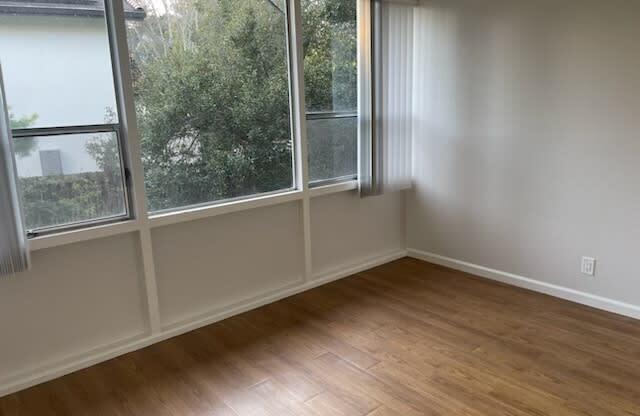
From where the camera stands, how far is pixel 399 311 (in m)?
3.30

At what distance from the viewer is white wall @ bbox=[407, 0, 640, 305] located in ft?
9.75

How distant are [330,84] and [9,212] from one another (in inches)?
89.5

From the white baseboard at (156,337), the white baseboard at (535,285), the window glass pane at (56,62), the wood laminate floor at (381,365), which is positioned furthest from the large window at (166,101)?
the white baseboard at (535,285)

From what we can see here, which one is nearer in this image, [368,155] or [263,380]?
[263,380]

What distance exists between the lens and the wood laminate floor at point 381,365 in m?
2.31

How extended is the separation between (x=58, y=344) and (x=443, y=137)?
10.1ft

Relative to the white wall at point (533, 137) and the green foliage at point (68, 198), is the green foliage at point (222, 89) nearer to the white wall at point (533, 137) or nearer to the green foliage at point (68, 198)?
the green foliage at point (68, 198)

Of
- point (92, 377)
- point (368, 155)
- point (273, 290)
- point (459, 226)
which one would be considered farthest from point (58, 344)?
point (459, 226)

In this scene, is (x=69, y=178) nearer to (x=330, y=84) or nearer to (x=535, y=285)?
(x=330, y=84)

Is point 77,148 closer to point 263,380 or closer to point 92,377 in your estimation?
point 92,377

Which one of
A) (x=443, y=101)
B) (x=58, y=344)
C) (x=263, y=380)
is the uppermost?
(x=443, y=101)

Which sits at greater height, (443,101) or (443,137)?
(443,101)

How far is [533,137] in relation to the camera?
133 inches

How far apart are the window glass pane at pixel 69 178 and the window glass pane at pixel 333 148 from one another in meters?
1.44
